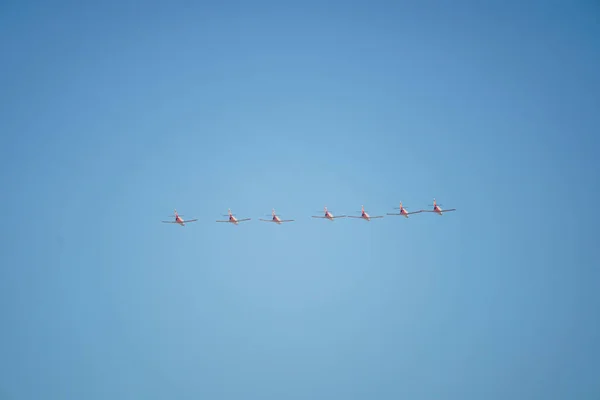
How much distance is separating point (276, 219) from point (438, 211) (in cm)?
1544

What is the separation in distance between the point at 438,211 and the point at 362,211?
7365 mm

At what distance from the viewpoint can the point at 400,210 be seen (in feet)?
232

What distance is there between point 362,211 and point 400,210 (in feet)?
12.2

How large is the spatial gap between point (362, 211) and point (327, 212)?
132 inches

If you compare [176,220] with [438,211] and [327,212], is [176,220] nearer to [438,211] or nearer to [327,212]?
[327,212]

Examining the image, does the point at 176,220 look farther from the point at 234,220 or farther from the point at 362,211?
the point at 362,211

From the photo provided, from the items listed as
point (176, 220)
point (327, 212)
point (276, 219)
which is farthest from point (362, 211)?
point (176, 220)

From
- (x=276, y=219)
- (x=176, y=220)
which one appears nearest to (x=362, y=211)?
(x=276, y=219)

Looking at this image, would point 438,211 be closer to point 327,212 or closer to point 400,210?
point 400,210

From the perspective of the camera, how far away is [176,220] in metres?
72.7

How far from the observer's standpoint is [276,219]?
237 ft

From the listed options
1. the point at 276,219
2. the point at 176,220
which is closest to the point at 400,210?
the point at 276,219

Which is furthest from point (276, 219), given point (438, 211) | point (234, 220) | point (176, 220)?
point (438, 211)

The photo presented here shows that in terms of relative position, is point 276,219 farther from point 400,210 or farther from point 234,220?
point 400,210
